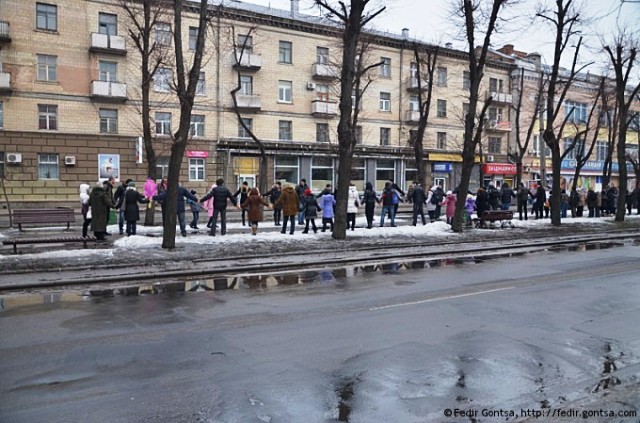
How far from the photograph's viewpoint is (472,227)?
22.3 m

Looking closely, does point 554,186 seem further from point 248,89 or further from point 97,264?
point 248,89

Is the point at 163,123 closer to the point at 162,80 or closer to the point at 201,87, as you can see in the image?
the point at 162,80

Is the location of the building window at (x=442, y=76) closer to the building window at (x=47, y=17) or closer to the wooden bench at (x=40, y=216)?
the building window at (x=47, y=17)

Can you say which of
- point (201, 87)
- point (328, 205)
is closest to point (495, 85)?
point (201, 87)

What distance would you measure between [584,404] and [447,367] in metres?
1.38

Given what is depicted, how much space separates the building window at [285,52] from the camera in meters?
41.3

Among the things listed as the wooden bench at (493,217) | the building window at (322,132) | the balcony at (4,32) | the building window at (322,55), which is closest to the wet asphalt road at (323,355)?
the wooden bench at (493,217)

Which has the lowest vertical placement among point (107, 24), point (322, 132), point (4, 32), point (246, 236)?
point (246, 236)

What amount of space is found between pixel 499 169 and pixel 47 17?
40023mm

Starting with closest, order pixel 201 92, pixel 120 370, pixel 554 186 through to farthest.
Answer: pixel 120 370, pixel 554 186, pixel 201 92

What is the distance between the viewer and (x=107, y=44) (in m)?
34.3

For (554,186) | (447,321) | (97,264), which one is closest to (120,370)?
(447,321)

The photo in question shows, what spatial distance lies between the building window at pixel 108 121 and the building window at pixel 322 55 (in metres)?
16.2

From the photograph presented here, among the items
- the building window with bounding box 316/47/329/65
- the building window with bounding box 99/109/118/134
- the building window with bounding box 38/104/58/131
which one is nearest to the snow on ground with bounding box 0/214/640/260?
the building window with bounding box 38/104/58/131
